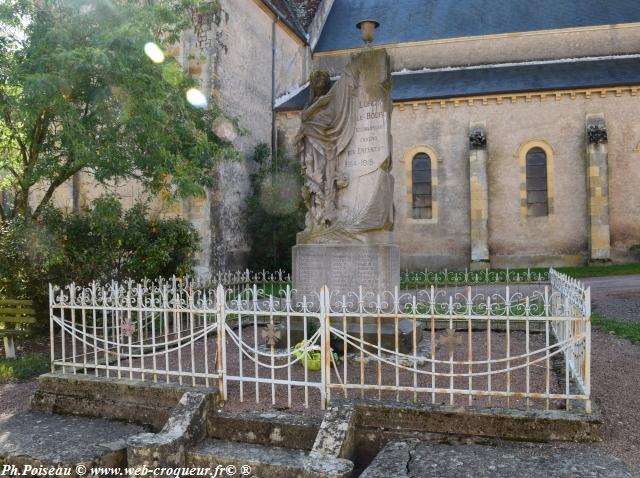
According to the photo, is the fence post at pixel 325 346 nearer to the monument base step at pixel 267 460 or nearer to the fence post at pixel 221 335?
the monument base step at pixel 267 460

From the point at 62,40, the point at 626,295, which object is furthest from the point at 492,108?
the point at 62,40

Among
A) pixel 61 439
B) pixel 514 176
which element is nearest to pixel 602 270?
pixel 514 176

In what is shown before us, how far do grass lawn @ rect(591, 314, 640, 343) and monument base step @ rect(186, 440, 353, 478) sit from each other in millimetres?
6414

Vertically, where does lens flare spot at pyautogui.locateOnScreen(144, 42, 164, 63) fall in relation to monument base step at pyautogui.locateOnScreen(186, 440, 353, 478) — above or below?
above

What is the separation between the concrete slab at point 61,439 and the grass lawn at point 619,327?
24.4ft

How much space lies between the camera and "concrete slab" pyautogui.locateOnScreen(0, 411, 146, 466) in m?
4.28

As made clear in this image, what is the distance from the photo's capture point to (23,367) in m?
7.57

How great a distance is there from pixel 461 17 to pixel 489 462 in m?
24.1

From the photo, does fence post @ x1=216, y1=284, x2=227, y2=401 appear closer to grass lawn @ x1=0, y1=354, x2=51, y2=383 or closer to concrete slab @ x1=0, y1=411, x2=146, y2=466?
concrete slab @ x1=0, y1=411, x2=146, y2=466

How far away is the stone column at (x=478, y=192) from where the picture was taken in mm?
20109

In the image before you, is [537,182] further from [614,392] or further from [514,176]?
[614,392]

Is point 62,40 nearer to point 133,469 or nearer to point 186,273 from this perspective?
point 186,273

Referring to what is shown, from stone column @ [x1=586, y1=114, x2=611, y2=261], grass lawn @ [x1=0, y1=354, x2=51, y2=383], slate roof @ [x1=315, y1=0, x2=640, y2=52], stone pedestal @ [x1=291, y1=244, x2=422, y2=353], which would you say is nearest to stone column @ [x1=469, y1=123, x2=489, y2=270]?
stone column @ [x1=586, y1=114, x2=611, y2=261]

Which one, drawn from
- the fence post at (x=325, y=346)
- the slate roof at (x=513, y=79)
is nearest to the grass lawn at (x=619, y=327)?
the fence post at (x=325, y=346)
